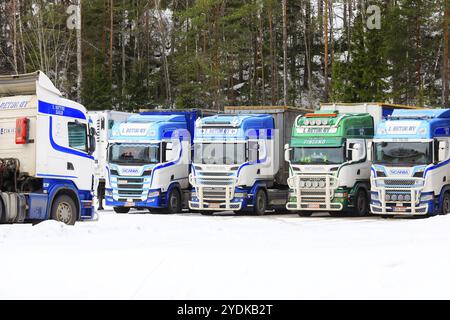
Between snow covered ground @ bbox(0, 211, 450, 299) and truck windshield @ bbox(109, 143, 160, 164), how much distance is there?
36.4 ft

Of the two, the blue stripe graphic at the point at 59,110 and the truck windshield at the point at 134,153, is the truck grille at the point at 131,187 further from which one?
the blue stripe graphic at the point at 59,110

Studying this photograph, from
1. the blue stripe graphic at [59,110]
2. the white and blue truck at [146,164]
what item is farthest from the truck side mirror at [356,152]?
the blue stripe graphic at [59,110]

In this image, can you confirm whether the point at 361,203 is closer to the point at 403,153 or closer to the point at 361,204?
the point at 361,204

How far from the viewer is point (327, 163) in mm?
29219

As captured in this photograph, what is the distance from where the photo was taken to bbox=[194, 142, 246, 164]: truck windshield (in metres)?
30.3

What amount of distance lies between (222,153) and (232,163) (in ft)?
1.57

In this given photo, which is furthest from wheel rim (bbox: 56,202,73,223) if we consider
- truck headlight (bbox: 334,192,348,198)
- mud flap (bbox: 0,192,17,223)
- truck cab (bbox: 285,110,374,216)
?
truck headlight (bbox: 334,192,348,198)

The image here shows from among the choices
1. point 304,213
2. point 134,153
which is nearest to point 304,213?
point 304,213

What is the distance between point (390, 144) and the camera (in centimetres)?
2858

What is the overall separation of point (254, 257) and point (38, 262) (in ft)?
10.9

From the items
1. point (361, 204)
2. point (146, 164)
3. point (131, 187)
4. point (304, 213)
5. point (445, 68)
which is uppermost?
point (445, 68)

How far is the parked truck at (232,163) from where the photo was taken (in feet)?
99.1

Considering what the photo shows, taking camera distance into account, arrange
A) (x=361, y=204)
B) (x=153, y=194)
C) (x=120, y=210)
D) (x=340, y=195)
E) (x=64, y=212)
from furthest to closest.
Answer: (x=120, y=210)
(x=153, y=194)
(x=361, y=204)
(x=340, y=195)
(x=64, y=212)

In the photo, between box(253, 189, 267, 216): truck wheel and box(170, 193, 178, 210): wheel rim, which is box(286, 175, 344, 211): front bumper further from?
box(170, 193, 178, 210): wheel rim
